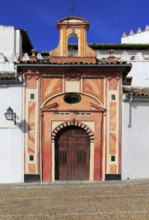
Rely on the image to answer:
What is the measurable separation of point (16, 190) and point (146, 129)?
6.02 metres

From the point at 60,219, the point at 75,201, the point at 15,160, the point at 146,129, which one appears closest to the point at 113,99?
the point at 146,129

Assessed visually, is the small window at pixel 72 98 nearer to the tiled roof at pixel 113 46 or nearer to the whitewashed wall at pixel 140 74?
the whitewashed wall at pixel 140 74

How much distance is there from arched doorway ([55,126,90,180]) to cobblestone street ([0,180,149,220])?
1239 millimetres

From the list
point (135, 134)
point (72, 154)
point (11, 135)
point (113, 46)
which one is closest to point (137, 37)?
point (113, 46)

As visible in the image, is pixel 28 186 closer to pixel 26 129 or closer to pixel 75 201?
pixel 26 129

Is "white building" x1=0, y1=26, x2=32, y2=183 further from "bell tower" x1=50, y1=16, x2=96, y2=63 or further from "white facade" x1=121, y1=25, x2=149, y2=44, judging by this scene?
"white facade" x1=121, y1=25, x2=149, y2=44

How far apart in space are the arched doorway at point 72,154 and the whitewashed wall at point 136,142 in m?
1.52

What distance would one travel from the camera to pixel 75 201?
36.7 feet

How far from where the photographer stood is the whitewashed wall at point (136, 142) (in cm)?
1633

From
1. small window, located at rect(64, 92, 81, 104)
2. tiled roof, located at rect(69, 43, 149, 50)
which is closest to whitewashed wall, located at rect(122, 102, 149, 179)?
small window, located at rect(64, 92, 81, 104)

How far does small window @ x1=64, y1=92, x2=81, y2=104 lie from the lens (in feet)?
54.0

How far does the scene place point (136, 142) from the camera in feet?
54.3

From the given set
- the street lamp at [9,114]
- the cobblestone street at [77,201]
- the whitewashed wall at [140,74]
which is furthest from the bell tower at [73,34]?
the whitewashed wall at [140,74]

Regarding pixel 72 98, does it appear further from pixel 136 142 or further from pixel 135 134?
pixel 136 142
